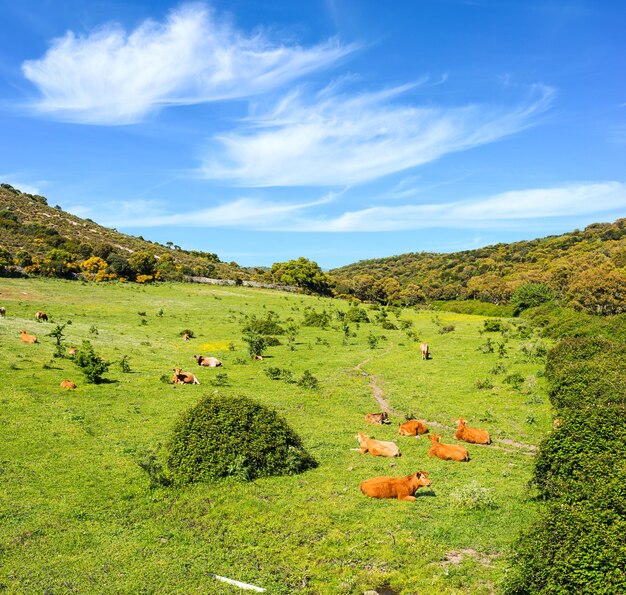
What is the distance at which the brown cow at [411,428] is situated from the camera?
18703 millimetres

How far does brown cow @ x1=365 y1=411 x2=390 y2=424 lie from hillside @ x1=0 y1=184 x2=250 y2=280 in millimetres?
64777

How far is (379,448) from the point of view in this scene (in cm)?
1609

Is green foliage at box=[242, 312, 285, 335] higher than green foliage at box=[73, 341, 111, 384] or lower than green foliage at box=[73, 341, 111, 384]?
higher

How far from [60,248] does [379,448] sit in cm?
8549

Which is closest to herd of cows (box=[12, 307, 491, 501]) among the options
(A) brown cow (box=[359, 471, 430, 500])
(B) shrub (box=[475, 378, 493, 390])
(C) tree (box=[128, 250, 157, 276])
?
(A) brown cow (box=[359, 471, 430, 500])

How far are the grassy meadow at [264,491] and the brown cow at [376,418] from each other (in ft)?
1.82

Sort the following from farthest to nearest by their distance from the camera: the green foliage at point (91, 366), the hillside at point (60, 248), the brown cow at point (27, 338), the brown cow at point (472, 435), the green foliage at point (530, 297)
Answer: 1. the hillside at point (60, 248)
2. the green foliage at point (530, 297)
3. the brown cow at point (27, 338)
4. the green foliage at point (91, 366)
5. the brown cow at point (472, 435)

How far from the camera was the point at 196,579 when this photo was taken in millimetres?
8836

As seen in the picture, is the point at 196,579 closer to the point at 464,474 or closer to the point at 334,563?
the point at 334,563

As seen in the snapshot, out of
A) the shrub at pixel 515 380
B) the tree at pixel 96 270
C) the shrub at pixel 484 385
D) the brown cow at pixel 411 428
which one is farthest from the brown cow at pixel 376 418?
the tree at pixel 96 270

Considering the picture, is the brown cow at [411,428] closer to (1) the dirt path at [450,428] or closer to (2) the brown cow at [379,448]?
(1) the dirt path at [450,428]

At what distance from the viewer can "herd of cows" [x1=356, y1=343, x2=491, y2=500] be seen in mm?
12625

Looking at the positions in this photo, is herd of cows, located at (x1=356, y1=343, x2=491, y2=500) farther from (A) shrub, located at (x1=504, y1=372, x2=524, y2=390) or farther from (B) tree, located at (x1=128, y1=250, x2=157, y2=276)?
(B) tree, located at (x1=128, y1=250, x2=157, y2=276)

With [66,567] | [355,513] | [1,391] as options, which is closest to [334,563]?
[355,513]
